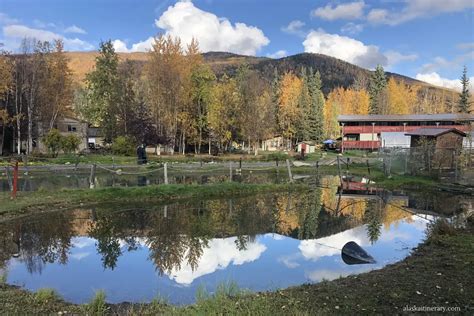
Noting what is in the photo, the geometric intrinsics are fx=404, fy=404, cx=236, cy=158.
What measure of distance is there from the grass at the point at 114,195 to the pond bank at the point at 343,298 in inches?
328

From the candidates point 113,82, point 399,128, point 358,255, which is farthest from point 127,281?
point 399,128

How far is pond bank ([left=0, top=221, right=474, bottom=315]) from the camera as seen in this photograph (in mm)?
5582

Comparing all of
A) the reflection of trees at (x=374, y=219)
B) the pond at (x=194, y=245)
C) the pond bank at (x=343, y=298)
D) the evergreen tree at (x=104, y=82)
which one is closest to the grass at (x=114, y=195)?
the pond at (x=194, y=245)

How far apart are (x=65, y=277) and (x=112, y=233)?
371cm

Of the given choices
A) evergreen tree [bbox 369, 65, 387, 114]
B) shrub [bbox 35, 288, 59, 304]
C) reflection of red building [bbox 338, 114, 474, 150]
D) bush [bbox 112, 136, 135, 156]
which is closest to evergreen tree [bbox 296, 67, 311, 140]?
reflection of red building [bbox 338, 114, 474, 150]

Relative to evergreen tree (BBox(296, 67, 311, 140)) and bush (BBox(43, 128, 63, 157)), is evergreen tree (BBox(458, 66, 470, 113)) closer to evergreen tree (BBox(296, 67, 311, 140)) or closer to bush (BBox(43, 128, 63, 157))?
evergreen tree (BBox(296, 67, 311, 140))

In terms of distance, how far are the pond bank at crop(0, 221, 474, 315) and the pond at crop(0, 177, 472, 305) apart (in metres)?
0.76

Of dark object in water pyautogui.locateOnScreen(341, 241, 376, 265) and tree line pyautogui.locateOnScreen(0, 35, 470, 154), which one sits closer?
dark object in water pyautogui.locateOnScreen(341, 241, 376, 265)

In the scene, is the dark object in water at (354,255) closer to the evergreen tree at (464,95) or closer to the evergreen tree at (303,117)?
the evergreen tree at (303,117)

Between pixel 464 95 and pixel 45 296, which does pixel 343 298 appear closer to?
pixel 45 296

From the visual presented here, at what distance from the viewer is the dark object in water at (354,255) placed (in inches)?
362

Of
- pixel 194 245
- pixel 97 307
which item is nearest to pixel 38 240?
pixel 194 245

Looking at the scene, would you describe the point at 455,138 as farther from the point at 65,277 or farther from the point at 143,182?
the point at 65,277

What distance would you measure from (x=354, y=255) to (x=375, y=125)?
6545 centimetres
